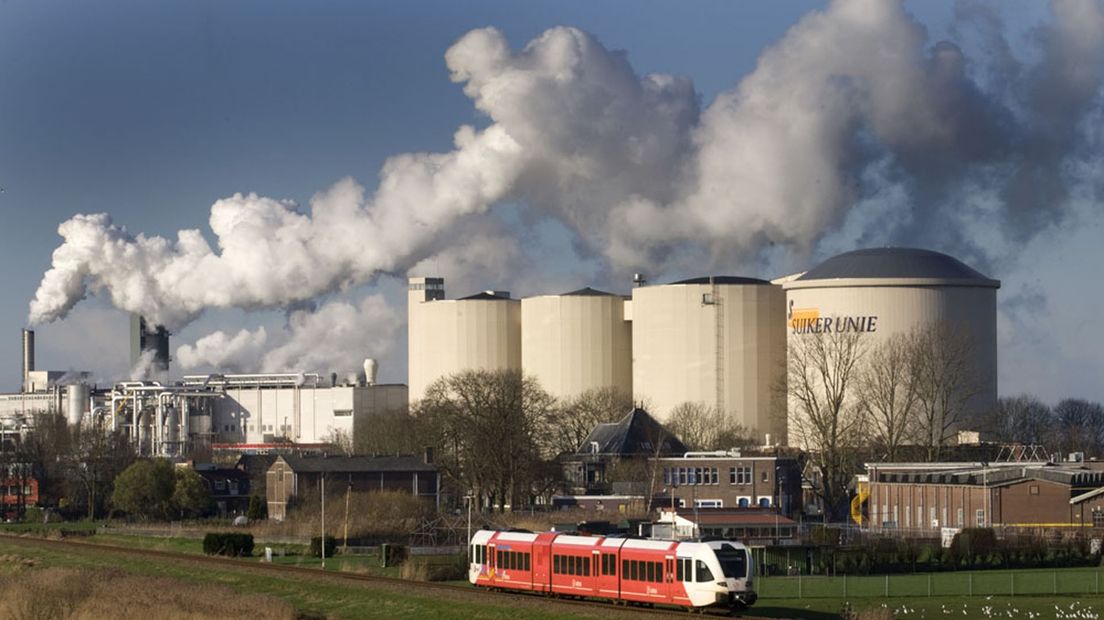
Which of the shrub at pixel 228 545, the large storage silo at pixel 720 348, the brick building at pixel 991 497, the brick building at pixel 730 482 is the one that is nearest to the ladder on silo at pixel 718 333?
the large storage silo at pixel 720 348

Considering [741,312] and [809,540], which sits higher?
[741,312]

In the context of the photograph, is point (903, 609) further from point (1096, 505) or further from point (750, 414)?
point (750, 414)

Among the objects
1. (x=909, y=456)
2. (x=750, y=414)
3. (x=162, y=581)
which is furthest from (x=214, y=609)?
(x=750, y=414)

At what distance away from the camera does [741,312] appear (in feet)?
577

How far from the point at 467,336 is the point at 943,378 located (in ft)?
176

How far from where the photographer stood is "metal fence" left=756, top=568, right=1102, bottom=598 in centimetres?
7038

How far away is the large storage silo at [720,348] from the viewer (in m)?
175

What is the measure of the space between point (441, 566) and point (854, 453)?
65216mm

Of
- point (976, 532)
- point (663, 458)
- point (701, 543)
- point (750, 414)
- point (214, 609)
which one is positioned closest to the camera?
point (701, 543)

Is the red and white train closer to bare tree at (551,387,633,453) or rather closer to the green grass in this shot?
the green grass

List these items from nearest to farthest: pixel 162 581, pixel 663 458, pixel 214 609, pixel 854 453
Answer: pixel 214 609 → pixel 162 581 → pixel 663 458 → pixel 854 453

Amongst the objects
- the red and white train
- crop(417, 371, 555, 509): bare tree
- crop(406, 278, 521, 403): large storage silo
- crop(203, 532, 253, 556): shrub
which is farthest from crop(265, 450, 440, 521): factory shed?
crop(406, 278, 521, 403): large storage silo

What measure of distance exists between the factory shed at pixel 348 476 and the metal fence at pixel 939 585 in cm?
4406

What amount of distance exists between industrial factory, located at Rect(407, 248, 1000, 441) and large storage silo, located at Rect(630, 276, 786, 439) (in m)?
0.09
